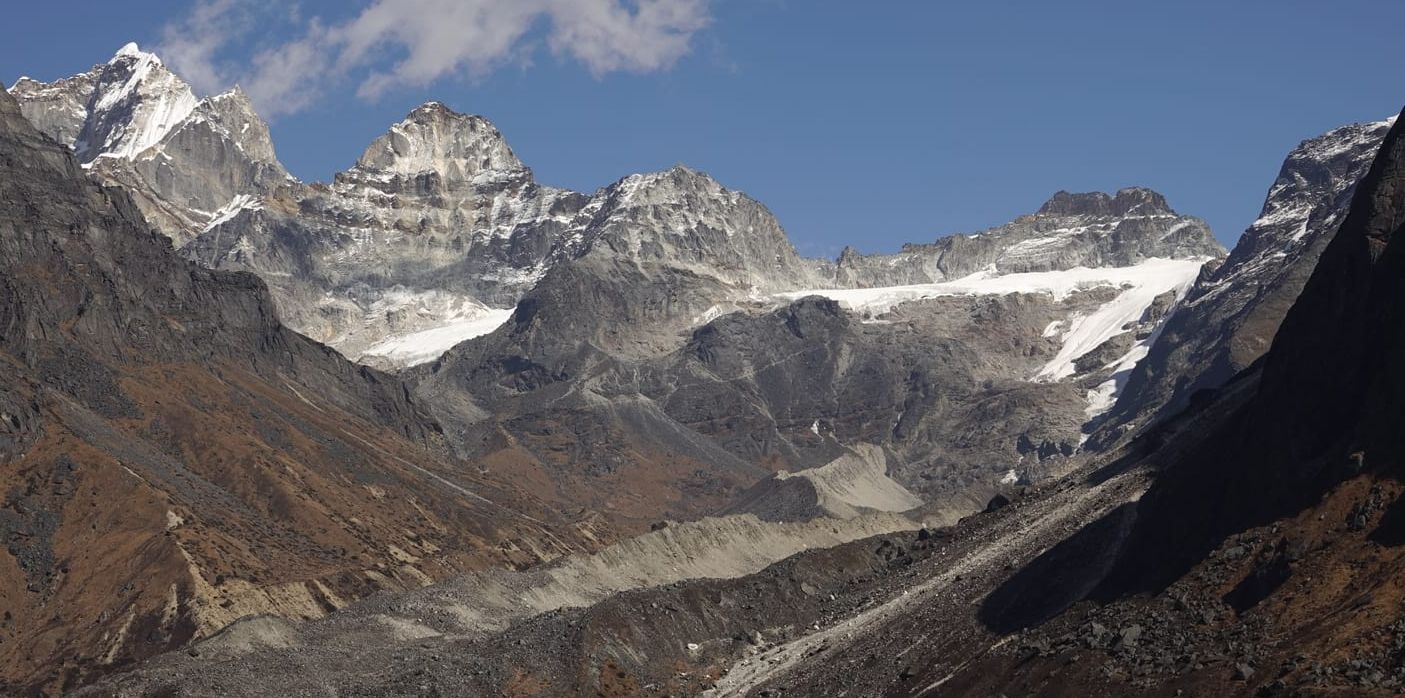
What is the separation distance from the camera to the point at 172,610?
6624 inches

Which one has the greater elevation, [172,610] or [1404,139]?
[172,610]

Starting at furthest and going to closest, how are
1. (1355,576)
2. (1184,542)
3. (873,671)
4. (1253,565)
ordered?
(873,671), (1184,542), (1253,565), (1355,576)

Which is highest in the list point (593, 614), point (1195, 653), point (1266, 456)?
point (593, 614)

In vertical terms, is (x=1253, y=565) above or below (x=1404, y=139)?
below

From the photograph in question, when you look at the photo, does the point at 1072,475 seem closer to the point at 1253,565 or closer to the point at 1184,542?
the point at 1184,542

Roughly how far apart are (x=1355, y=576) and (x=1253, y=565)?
7.99m

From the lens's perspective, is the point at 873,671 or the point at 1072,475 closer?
the point at 873,671

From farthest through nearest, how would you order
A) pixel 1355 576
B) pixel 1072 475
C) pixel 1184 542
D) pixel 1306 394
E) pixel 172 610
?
1. pixel 1072 475
2. pixel 172 610
3. pixel 1184 542
4. pixel 1306 394
5. pixel 1355 576

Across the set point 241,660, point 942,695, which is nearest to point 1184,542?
point 942,695

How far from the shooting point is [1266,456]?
98.8 metres

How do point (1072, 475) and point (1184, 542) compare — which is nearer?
point (1184, 542)

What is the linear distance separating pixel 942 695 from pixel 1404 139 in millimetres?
Result: 37114

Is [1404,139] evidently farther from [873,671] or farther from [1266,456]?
[873,671]

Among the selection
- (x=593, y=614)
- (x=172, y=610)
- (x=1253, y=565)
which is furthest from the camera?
(x=172, y=610)
